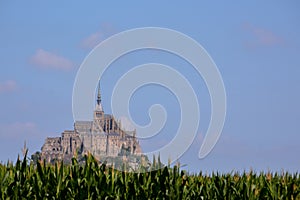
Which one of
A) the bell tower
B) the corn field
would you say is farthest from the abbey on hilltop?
the corn field

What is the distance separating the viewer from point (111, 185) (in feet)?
27.7

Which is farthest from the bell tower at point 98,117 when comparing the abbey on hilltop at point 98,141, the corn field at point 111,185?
the corn field at point 111,185

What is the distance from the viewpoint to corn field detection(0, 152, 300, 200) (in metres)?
8.41

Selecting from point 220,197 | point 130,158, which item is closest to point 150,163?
point 130,158

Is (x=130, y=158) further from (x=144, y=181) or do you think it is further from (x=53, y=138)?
(x=53, y=138)

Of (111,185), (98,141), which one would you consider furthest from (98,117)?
(111,185)

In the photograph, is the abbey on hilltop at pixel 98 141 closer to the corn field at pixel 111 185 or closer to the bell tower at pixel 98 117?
the bell tower at pixel 98 117

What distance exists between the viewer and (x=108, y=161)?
899 centimetres

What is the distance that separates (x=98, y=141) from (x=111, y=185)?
970 millimetres

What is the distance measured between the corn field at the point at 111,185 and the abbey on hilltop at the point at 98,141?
26cm

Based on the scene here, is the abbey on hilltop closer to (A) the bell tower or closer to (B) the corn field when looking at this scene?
(A) the bell tower

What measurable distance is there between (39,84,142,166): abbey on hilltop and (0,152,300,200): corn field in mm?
255

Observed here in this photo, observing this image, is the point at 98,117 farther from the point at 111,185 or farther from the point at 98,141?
the point at 111,185

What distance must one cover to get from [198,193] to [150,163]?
0.80 metres
